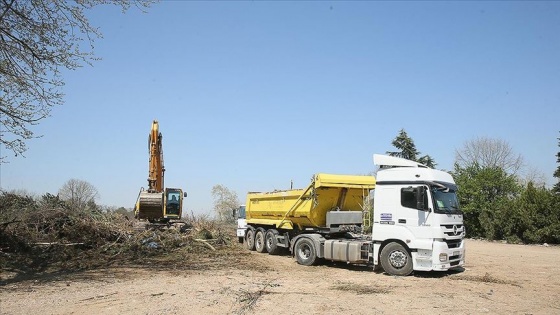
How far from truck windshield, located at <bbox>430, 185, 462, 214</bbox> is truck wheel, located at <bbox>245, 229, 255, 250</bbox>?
919 centimetres

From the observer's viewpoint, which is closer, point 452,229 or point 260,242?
point 452,229

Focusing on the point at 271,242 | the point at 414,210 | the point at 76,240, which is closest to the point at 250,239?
the point at 271,242

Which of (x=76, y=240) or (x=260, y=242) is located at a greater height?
(x=76, y=240)

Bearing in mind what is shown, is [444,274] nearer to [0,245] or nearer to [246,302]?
[246,302]

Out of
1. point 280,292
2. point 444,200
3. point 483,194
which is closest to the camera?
point 280,292

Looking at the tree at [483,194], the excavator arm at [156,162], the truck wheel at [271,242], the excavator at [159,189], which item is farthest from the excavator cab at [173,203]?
the tree at [483,194]

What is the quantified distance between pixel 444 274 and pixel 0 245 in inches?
523

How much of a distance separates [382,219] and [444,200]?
1.80m

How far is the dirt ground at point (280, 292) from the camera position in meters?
8.16

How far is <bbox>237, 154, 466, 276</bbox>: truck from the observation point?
39.2ft

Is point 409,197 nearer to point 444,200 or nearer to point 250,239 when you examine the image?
point 444,200

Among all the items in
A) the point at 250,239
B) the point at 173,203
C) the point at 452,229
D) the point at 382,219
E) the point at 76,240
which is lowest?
the point at 250,239

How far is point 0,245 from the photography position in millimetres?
13289

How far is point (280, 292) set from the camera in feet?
31.5
